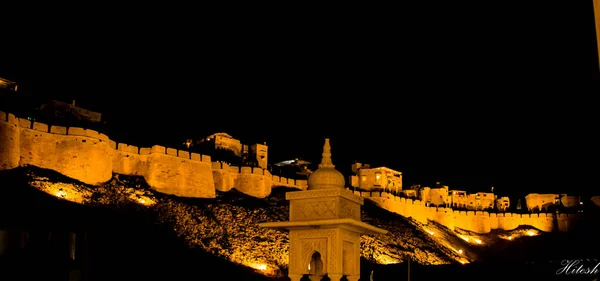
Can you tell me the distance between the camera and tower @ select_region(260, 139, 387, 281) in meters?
8.99

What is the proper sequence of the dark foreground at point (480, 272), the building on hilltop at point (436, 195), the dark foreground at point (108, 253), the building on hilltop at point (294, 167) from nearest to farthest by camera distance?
1. the dark foreground at point (108, 253)
2. the dark foreground at point (480, 272)
3. the building on hilltop at point (294, 167)
4. the building on hilltop at point (436, 195)

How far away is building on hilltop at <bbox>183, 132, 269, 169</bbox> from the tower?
46923 mm

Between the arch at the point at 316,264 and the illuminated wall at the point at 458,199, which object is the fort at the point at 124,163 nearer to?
the illuminated wall at the point at 458,199

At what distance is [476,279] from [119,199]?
22.2m

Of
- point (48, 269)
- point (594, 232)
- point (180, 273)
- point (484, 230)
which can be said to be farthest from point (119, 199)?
point (594, 232)

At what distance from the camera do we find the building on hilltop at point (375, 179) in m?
64.9

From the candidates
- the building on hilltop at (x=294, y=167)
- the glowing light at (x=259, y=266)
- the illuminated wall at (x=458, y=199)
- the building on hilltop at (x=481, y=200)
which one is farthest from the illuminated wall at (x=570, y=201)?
the glowing light at (x=259, y=266)

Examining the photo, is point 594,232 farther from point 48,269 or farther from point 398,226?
point 48,269

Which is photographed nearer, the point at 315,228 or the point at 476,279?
the point at 315,228

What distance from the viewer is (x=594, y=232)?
63.1 m

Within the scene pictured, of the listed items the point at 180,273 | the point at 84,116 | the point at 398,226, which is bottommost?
the point at 180,273

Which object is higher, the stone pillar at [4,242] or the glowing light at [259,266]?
the stone pillar at [4,242]

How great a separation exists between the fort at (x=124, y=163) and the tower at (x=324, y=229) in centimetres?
2777

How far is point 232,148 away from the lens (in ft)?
194
